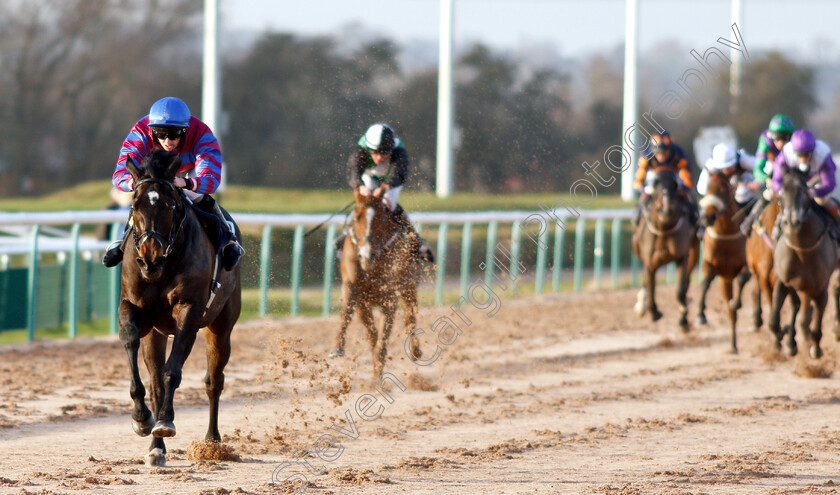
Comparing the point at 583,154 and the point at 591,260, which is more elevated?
the point at 583,154

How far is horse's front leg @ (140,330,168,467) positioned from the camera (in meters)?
5.06

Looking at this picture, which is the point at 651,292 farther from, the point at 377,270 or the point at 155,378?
the point at 155,378

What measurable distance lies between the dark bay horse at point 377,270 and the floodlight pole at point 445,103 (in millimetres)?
12139

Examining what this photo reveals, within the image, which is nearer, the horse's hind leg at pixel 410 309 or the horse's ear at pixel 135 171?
the horse's ear at pixel 135 171

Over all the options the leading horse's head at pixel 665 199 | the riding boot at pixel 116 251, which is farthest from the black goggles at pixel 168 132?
the leading horse's head at pixel 665 199

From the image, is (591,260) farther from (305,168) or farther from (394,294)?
(305,168)

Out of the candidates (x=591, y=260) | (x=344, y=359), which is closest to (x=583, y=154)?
(x=591, y=260)

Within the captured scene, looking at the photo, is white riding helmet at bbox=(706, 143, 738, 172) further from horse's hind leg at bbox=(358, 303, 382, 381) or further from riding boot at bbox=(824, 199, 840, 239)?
horse's hind leg at bbox=(358, 303, 382, 381)

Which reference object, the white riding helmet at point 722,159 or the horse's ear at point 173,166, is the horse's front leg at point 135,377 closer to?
the horse's ear at point 173,166

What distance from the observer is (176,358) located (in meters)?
4.91

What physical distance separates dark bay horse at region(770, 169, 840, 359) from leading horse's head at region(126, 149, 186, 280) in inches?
202

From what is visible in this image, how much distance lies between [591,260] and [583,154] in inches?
512

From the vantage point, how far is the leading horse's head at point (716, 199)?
10461mm

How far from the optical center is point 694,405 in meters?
7.42
